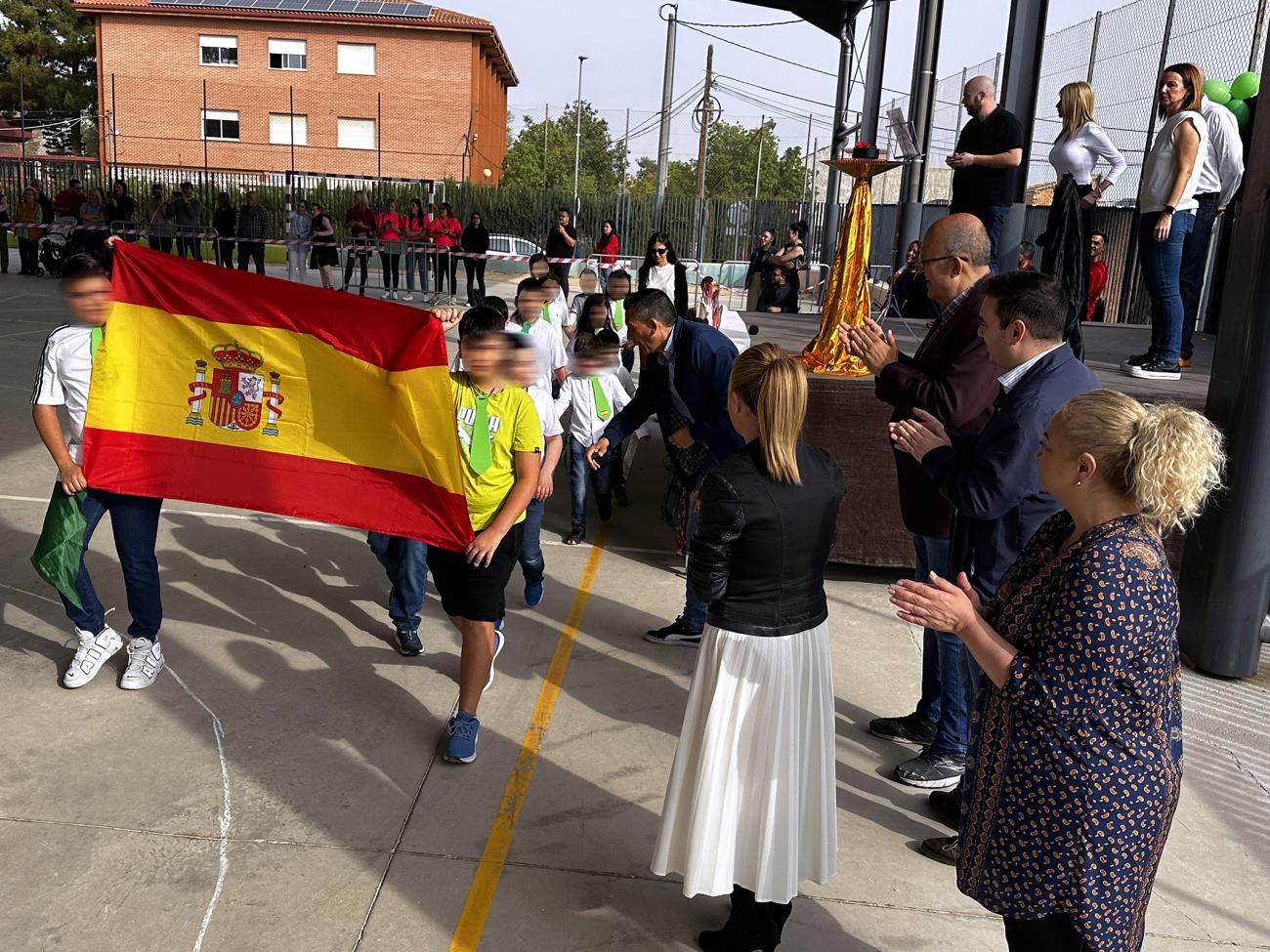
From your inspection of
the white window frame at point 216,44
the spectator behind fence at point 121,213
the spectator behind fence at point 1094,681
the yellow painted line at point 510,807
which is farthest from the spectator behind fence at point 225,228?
the white window frame at point 216,44

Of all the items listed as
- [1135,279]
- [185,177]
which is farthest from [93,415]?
[185,177]

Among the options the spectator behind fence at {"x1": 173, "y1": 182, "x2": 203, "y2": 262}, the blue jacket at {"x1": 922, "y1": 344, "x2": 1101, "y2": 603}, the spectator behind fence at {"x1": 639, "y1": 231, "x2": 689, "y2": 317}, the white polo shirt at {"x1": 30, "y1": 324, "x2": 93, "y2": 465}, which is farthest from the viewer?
the spectator behind fence at {"x1": 173, "y1": 182, "x2": 203, "y2": 262}

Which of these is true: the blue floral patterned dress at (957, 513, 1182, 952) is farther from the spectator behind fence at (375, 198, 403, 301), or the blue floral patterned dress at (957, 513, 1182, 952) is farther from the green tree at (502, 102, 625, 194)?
the green tree at (502, 102, 625, 194)

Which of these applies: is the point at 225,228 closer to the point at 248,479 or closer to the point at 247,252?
the point at 247,252

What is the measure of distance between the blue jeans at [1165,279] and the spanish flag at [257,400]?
5327mm

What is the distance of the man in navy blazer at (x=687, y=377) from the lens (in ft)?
18.9

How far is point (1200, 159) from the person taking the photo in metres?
7.27

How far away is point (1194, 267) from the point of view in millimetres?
8648

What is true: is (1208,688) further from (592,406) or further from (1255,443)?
(592,406)

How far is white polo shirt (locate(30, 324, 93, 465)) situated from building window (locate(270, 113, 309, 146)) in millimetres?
46471

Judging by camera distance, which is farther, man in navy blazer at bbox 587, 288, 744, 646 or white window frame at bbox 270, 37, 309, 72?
white window frame at bbox 270, 37, 309, 72

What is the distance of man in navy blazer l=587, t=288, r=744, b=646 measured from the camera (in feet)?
18.9

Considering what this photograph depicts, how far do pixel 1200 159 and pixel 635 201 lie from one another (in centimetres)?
3001

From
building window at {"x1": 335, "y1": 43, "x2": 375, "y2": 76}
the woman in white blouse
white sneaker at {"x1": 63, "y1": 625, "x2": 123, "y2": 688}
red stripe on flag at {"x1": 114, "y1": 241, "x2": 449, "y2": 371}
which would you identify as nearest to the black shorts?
red stripe on flag at {"x1": 114, "y1": 241, "x2": 449, "y2": 371}
